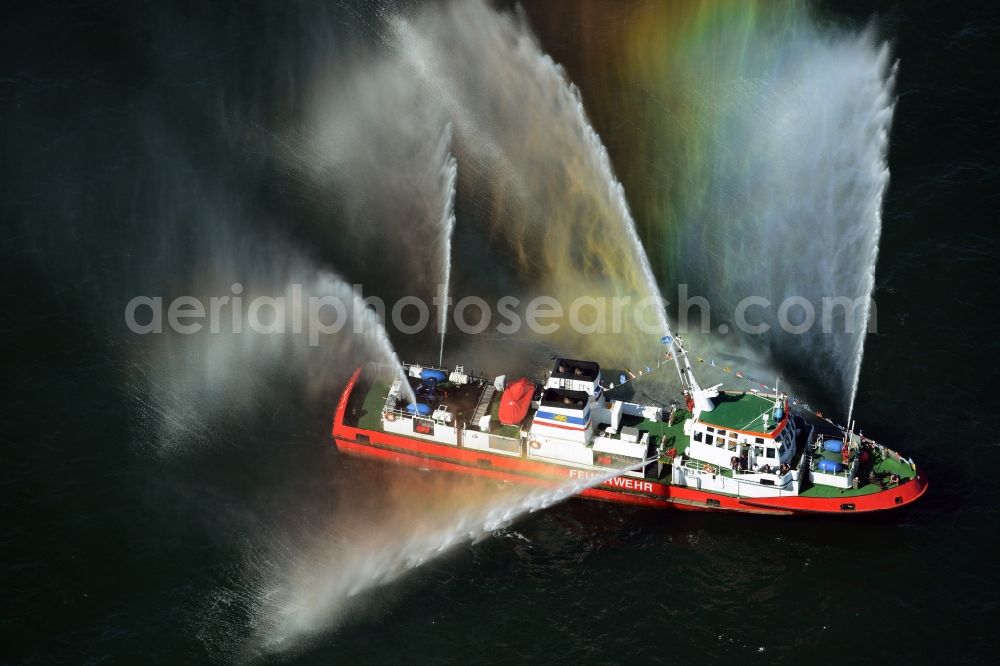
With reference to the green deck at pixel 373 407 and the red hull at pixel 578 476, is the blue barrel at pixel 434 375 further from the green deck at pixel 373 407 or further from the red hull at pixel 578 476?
the red hull at pixel 578 476

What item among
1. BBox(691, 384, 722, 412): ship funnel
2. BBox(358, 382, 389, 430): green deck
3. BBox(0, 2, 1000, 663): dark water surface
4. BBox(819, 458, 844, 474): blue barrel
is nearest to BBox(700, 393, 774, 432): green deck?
BBox(691, 384, 722, 412): ship funnel

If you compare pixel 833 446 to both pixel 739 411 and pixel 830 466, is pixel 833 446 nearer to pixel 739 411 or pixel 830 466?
pixel 830 466

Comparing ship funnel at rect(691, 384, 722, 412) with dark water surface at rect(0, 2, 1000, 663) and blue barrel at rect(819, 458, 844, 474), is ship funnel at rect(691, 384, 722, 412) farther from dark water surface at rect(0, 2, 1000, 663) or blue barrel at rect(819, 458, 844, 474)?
blue barrel at rect(819, 458, 844, 474)

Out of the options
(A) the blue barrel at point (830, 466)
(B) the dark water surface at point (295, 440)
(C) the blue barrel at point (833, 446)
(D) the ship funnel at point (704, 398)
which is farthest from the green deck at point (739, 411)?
(B) the dark water surface at point (295, 440)

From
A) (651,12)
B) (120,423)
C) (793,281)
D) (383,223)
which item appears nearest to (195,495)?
(120,423)

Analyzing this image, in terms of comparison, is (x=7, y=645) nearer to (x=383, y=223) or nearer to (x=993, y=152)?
(x=383, y=223)

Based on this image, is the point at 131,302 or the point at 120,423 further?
the point at 131,302

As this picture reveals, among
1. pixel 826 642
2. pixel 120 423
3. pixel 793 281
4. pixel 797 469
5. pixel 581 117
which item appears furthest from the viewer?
pixel 581 117

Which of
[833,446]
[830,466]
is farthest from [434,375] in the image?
[830,466]
